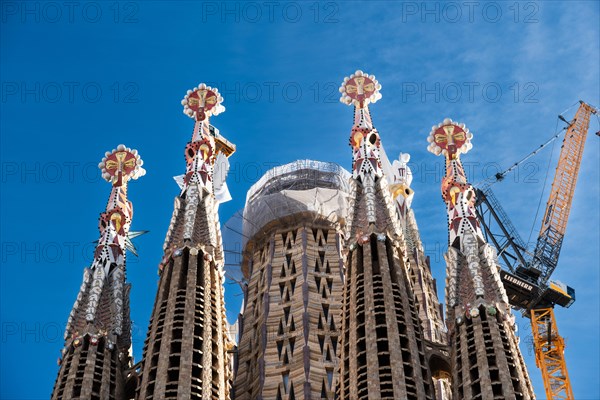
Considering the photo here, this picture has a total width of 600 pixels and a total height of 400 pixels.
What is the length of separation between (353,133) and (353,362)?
589 inches

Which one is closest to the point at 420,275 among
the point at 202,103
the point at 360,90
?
the point at 360,90

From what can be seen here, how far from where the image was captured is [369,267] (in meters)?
52.1

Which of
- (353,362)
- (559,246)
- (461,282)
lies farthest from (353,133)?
(559,246)

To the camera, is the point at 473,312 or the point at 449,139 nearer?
the point at 473,312

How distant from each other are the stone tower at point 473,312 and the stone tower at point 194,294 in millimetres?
8748

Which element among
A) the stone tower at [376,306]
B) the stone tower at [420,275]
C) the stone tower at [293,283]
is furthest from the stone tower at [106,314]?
the stone tower at [420,275]

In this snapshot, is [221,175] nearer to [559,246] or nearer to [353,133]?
[353,133]

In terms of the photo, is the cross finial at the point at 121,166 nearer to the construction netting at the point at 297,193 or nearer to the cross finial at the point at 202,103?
the cross finial at the point at 202,103

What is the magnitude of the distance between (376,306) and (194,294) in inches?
286

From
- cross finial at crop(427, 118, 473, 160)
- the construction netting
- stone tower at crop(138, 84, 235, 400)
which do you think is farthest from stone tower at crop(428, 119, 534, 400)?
stone tower at crop(138, 84, 235, 400)

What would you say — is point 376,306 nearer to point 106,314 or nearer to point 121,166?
point 106,314

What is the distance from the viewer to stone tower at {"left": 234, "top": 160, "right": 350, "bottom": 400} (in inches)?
2158

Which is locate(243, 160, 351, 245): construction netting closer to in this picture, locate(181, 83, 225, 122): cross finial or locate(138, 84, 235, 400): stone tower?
locate(138, 84, 235, 400): stone tower

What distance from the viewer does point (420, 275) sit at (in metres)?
64.4
